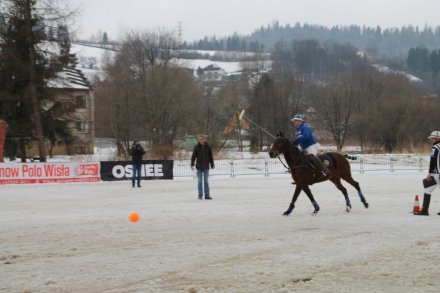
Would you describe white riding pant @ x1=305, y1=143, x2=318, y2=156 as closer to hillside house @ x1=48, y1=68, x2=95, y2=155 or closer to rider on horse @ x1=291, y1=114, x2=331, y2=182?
rider on horse @ x1=291, y1=114, x2=331, y2=182

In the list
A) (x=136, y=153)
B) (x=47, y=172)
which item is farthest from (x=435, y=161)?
(x=47, y=172)

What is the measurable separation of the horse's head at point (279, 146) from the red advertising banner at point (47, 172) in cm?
Result: 1589

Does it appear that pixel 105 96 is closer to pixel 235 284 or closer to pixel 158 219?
pixel 158 219

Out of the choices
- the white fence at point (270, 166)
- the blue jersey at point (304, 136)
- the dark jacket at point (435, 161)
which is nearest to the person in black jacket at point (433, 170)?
the dark jacket at point (435, 161)

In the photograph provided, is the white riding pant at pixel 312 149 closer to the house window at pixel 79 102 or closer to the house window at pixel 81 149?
the house window at pixel 79 102

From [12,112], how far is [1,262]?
108ft

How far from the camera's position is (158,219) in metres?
13.2

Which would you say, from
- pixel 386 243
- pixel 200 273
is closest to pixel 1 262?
pixel 200 273

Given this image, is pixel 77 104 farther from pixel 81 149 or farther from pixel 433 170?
pixel 433 170

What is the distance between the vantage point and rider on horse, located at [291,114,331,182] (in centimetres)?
1359

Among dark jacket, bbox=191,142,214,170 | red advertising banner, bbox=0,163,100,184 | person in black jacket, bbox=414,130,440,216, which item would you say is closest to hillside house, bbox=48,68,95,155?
red advertising banner, bbox=0,163,100,184

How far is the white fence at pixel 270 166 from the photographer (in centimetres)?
3136

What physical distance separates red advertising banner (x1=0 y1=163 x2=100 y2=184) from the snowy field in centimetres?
905

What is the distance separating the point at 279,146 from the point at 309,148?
3.10 feet
